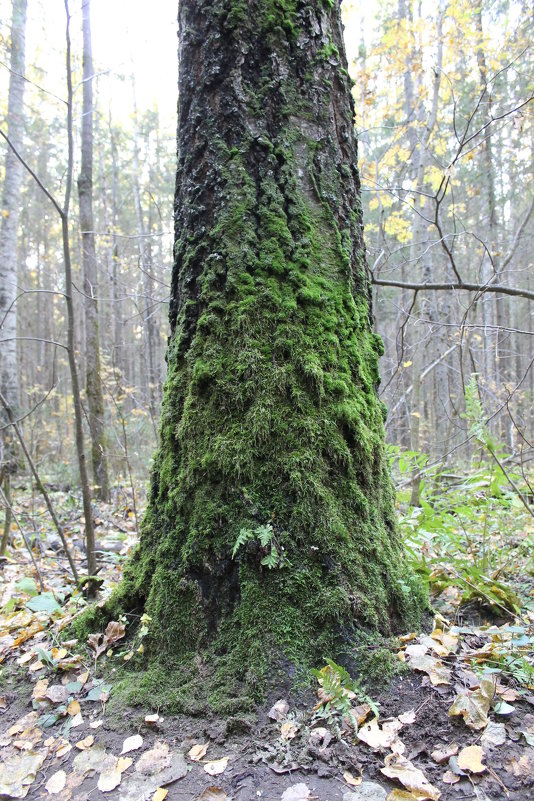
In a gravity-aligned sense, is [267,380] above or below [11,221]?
below

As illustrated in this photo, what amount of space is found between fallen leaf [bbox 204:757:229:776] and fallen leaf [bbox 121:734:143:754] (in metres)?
0.28

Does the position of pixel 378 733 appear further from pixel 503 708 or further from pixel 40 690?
pixel 40 690

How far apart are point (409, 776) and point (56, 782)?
1087 millimetres

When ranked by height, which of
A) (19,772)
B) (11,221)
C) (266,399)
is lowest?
(19,772)

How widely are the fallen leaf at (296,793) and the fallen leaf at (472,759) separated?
0.45m

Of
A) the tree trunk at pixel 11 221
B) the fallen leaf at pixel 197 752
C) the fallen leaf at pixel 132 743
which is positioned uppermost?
the tree trunk at pixel 11 221

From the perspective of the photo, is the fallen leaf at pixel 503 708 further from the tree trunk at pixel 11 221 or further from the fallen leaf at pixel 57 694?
the tree trunk at pixel 11 221

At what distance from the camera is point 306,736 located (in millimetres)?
1400

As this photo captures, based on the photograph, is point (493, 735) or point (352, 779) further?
point (493, 735)

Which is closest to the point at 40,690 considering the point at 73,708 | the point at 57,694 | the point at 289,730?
the point at 57,694

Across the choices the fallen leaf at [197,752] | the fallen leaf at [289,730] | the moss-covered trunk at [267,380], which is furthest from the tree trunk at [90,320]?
the fallen leaf at [289,730]

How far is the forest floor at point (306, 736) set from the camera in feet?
4.19

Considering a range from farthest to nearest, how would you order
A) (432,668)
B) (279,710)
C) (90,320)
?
1. (90,320)
2. (432,668)
3. (279,710)

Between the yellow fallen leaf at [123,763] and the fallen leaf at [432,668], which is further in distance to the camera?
the fallen leaf at [432,668]
